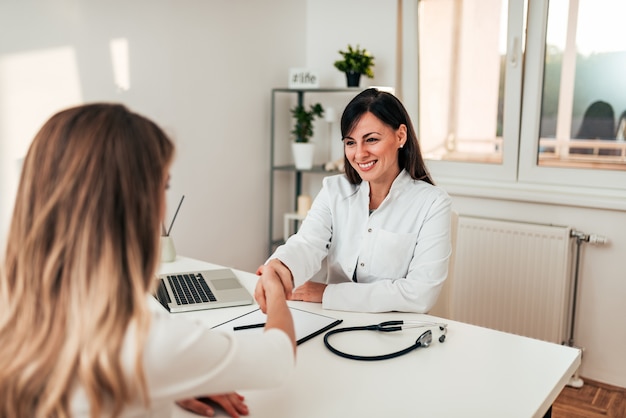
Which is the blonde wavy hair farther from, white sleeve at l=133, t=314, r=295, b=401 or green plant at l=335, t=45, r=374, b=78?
green plant at l=335, t=45, r=374, b=78

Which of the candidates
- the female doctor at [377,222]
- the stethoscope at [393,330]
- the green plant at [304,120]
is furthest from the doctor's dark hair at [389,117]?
the green plant at [304,120]

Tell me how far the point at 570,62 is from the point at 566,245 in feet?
2.88

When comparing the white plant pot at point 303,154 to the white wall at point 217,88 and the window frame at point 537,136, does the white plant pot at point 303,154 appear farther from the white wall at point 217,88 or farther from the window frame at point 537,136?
the window frame at point 537,136

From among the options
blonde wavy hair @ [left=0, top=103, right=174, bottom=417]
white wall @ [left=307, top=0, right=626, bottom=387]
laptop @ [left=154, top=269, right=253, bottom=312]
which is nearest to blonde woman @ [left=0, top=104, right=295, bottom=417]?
blonde wavy hair @ [left=0, top=103, right=174, bottom=417]

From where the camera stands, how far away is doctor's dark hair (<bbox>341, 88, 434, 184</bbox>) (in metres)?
1.96

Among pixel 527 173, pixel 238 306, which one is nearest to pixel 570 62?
pixel 527 173

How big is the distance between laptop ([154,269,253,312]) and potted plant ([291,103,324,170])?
1.51 metres

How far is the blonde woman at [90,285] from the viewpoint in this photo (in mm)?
771

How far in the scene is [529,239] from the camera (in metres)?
2.89

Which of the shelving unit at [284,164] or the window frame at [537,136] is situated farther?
the shelving unit at [284,164]

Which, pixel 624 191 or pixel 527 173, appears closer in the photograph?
pixel 624 191

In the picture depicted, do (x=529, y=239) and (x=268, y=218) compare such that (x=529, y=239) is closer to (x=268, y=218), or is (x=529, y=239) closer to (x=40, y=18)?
(x=268, y=218)

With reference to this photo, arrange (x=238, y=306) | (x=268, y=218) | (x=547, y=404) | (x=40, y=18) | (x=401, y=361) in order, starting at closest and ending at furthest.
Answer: (x=547, y=404) → (x=401, y=361) → (x=238, y=306) → (x=40, y=18) → (x=268, y=218)

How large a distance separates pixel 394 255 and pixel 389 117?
45cm
